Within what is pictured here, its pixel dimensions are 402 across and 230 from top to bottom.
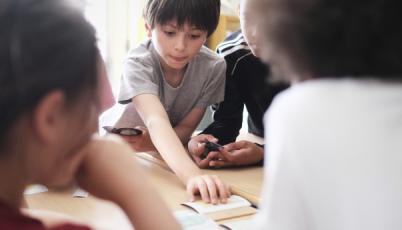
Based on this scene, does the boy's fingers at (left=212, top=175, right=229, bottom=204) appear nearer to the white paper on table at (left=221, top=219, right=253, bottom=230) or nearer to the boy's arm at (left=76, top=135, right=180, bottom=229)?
the white paper on table at (left=221, top=219, right=253, bottom=230)

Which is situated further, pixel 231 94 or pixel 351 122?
pixel 231 94

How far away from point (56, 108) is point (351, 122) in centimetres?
25

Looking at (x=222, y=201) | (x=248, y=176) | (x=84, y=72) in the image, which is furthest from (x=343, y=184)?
(x=248, y=176)

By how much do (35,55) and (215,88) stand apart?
1.04m

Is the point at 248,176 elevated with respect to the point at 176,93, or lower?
lower

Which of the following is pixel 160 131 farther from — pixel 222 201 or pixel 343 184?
pixel 343 184

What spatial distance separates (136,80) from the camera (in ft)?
3.90

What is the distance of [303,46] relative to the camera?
43 centimetres

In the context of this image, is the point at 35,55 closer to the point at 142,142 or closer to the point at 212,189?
the point at 212,189

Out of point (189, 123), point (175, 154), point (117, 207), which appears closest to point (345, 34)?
point (117, 207)

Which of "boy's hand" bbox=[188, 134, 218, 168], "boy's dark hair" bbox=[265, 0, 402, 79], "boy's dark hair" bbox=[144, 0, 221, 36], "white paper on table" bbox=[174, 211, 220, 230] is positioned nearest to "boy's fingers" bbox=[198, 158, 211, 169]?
"boy's hand" bbox=[188, 134, 218, 168]

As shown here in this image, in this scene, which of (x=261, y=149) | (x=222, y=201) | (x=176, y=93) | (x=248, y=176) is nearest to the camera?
(x=222, y=201)

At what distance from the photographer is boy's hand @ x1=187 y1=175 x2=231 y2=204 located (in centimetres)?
87

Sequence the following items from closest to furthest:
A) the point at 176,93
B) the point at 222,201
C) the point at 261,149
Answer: the point at 222,201
the point at 261,149
the point at 176,93
